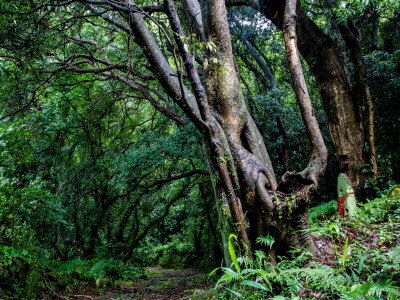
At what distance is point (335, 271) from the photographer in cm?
247

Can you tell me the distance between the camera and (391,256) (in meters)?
2.32

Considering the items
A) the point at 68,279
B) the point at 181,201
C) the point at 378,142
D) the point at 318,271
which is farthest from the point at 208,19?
the point at 181,201

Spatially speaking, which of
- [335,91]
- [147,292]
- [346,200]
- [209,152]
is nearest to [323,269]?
[209,152]

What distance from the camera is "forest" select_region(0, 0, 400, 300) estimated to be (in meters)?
3.06

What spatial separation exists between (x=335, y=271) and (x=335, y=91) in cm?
460

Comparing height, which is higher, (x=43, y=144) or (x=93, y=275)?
(x=43, y=144)

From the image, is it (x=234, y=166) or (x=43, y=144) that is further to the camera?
(x=43, y=144)

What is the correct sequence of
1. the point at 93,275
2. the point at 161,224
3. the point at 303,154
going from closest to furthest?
the point at 93,275 < the point at 303,154 < the point at 161,224

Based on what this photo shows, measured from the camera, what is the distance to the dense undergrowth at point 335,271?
2.08 m

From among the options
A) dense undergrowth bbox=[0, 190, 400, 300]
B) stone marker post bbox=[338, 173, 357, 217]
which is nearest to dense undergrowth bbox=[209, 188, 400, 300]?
dense undergrowth bbox=[0, 190, 400, 300]

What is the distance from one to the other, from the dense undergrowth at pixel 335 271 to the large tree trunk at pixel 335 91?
2484 millimetres

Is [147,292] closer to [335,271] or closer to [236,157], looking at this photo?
[236,157]

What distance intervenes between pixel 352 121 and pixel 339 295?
15.2 feet

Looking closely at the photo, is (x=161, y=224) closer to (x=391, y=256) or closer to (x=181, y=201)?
(x=181, y=201)
